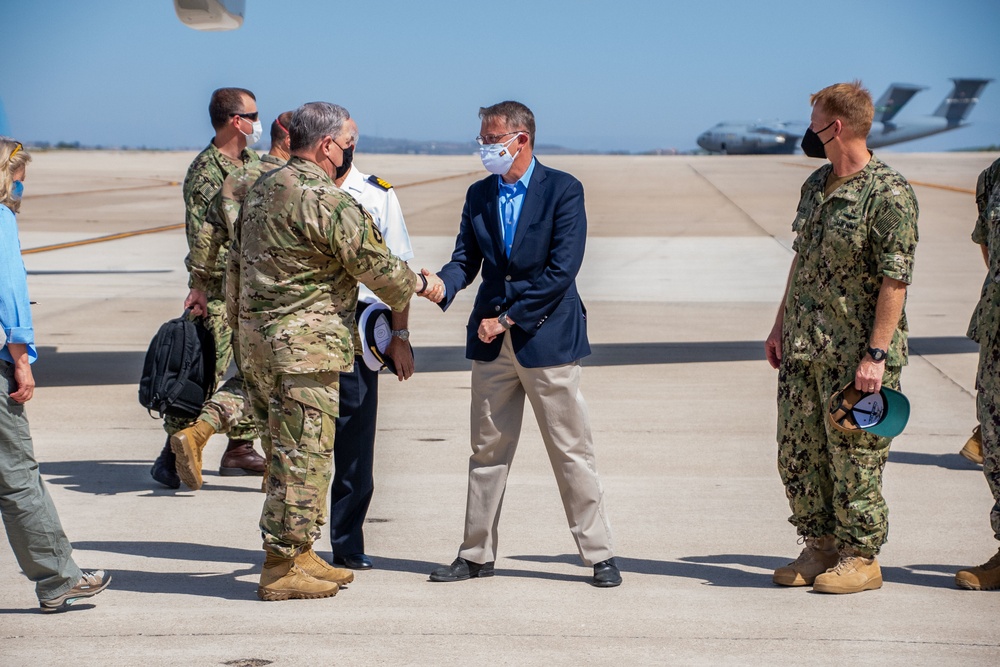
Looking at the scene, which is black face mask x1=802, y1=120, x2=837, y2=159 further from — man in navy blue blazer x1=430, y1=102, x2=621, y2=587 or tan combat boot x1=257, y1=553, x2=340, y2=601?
tan combat boot x1=257, y1=553, x2=340, y2=601

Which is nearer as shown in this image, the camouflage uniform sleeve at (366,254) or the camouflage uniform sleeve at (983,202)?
the camouflage uniform sleeve at (366,254)

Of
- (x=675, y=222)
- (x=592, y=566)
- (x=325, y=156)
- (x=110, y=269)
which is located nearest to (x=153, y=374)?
(x=325, y=156)

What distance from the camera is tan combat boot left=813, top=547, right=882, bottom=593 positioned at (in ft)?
15.2

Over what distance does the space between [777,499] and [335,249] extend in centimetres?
290

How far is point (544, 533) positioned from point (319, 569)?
127 cm

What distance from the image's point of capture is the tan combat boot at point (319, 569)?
469 cm

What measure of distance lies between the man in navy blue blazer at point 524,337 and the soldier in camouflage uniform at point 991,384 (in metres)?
1.47

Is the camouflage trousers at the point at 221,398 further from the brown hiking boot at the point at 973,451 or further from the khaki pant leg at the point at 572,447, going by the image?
the brown hiking boot at the point at 973,451

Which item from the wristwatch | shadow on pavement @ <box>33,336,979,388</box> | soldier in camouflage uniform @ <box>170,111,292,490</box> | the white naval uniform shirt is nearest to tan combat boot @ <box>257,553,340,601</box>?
the white naval uniform shirt

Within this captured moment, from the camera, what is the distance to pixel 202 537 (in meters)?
5.53

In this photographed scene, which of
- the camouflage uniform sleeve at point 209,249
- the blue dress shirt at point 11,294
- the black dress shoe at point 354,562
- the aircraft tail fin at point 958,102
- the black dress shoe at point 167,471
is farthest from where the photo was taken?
the aircraft tail fin at point 958,102

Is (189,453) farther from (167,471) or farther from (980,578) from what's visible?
(980,578)

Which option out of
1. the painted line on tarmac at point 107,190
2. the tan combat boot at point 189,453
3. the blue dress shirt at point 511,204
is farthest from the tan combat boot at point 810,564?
the painted line on tarmac at point 107,190

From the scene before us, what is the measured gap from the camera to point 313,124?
453 cm
